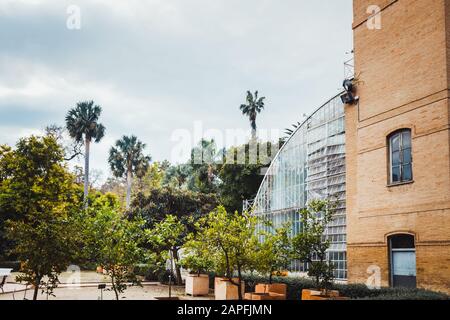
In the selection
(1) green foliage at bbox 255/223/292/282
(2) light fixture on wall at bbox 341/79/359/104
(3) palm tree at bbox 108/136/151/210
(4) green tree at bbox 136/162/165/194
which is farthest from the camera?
(4) green tree at bbox 136/162/165/194

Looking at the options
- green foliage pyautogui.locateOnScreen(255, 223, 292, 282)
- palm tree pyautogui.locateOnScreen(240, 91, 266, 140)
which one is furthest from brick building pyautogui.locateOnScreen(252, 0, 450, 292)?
palm tree pyautogui.locateOnScreen(240, 91, 266, 140)

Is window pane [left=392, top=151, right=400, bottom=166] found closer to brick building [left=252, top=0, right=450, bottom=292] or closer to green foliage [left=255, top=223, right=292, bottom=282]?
brick building [left=252, top=0, right=450, bottom=292]

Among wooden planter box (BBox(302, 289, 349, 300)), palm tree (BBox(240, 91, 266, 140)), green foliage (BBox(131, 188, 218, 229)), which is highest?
palm tree (BBox(240, 91, 266, 140))

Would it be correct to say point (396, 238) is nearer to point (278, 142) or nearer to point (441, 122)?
point (441, 122)

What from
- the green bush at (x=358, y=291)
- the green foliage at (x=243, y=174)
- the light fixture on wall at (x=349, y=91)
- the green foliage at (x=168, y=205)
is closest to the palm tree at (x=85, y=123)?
the green foliage at (x=243, y=174)

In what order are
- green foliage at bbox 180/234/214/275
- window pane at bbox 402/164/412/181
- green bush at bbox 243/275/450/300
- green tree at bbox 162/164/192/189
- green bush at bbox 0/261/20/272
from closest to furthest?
green bush at bbox 243/275/450/300 → green foliage at bbox 180/234/214/275 → window pane at bbox 402/164/412/181 → green bush at bbox 0/261/20/272 → green tree at bbox 162/164/192/189

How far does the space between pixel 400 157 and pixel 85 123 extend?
33.4m

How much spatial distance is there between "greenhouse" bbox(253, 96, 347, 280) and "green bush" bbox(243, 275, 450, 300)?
205 centimetres

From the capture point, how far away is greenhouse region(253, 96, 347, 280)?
1988 cm

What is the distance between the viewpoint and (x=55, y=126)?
46156 mm

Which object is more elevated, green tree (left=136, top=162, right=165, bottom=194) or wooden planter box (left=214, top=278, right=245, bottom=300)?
green tree (left=136, top=162, right=165, bottom=194)

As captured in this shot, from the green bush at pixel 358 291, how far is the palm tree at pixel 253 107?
31400 mm
